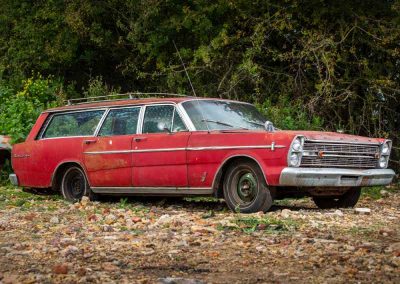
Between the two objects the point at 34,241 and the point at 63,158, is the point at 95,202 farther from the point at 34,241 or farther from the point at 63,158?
the point at 34,241

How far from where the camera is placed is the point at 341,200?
10.1m

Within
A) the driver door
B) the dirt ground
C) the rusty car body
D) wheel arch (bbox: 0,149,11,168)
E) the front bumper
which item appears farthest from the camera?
wheel arch (bbox: 0,149,11,168)

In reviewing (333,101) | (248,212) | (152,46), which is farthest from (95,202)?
(152,46)

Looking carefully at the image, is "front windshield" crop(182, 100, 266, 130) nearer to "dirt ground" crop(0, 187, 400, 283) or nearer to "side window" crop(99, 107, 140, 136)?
"side window" crop(99, 107, 140, 136)

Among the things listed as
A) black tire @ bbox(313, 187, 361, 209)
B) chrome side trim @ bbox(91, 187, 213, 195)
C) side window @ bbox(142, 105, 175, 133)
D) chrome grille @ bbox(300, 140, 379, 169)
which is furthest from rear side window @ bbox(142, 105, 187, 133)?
black tire @ bbox(313, 187, 361, 209)

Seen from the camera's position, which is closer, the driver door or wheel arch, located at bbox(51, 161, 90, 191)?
the driver door

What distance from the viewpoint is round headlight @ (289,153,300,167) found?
8500 mm

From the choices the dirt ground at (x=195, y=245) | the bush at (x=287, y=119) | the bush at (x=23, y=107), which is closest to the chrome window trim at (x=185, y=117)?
the dirt ground at (x=195, y=245)

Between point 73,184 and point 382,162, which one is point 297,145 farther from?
point 73,184

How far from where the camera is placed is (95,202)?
1075 centimetres

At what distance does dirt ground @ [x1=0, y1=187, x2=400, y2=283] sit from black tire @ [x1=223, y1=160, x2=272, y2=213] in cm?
23

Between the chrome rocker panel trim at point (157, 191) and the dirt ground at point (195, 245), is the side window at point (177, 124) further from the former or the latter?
the dirt ground at point (195, 245)

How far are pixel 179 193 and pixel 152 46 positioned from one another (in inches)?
394

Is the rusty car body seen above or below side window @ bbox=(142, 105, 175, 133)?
below
